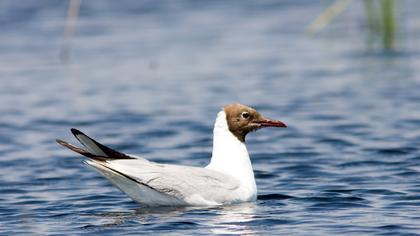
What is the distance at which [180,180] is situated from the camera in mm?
10641

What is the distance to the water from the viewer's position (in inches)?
419

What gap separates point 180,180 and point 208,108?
5937mm

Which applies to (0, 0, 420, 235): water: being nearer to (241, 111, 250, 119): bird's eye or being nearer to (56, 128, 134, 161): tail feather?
(56, 128, 134, 161): tail feather

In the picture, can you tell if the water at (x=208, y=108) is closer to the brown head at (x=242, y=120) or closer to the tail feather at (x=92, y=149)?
the tail feather at (x=92, y=149)

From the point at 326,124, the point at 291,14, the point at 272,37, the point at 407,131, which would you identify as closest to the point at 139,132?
the point at 326,124

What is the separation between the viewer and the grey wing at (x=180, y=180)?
411 inches

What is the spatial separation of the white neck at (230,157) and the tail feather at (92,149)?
107 cm

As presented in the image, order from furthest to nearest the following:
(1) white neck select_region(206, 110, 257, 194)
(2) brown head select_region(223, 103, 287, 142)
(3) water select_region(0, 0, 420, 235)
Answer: (2) brown head select_region(223, 103, 287, 142)
(1) white neck select_region(206, 110, 257, 194)
(3) water select_region(0, 0, 420, 235)

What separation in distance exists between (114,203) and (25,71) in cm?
793

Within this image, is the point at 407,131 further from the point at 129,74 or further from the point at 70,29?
the point at 70,29

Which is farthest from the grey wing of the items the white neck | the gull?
the white neck

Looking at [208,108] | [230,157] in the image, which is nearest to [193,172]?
[230,157]

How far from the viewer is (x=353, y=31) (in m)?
21.5

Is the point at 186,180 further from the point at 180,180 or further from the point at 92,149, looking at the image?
the point at 92,149
